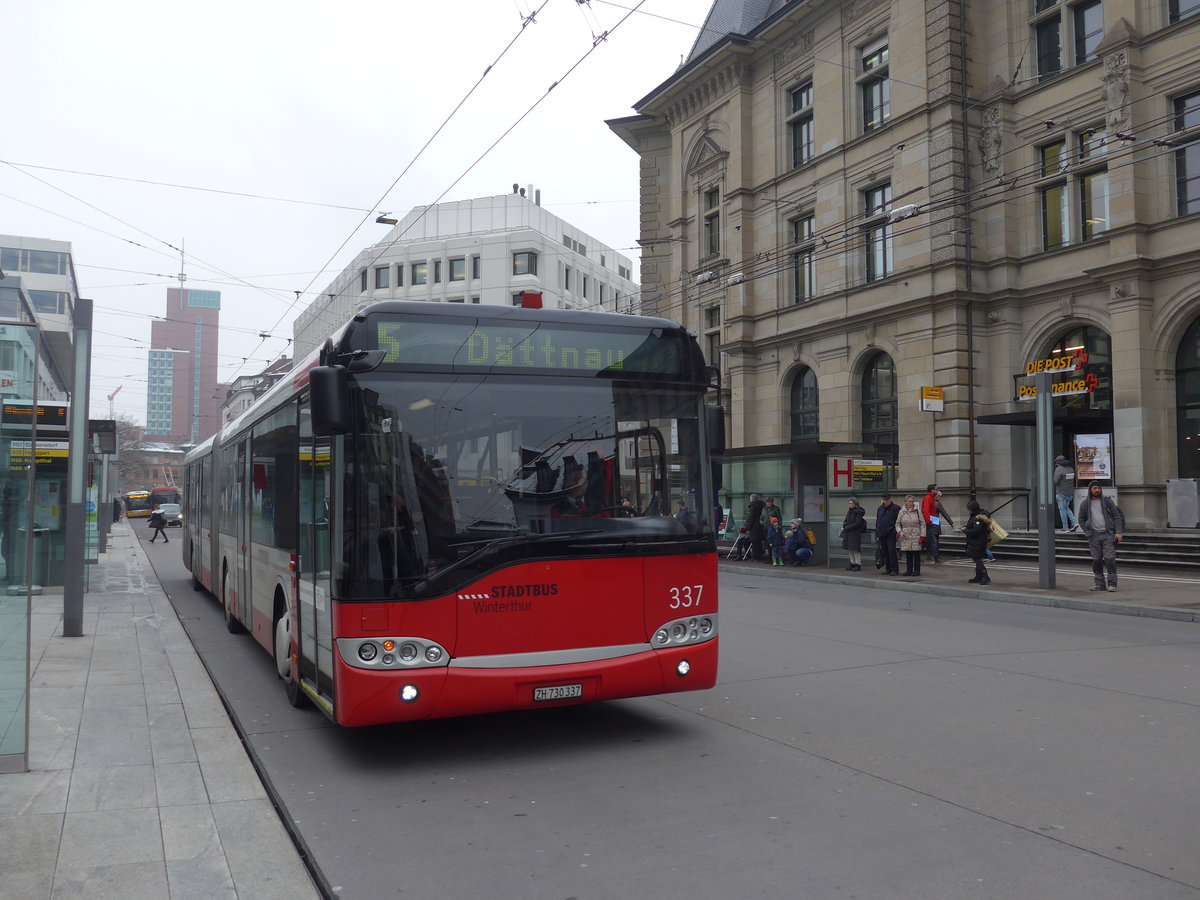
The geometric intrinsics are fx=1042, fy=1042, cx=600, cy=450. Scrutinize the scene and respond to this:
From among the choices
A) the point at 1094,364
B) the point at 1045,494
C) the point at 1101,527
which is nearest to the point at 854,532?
the point at 1045,494

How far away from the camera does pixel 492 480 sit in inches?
239

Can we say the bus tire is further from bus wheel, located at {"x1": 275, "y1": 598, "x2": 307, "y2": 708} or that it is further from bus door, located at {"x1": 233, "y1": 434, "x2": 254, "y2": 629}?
bus door, located at {"x1": 233, "y1": 434, "x2": 254, "y2": 629}

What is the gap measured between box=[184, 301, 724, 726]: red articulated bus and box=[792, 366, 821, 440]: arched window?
27.4 m

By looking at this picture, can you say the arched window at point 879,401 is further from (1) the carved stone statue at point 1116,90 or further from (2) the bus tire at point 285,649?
(2) the bus tire at point 285,649

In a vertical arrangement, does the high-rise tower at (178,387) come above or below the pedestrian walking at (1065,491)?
above

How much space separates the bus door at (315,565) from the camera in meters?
6.34

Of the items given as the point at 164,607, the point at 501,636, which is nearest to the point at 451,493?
the point at 501,636

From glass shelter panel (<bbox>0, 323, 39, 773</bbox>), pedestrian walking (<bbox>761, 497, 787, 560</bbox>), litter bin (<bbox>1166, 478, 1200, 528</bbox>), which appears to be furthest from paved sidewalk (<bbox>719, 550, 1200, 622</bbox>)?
glass shelter panel (<bbox>0, 323, 39, 773</bbox>)

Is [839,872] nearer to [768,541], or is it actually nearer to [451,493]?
[451,493]

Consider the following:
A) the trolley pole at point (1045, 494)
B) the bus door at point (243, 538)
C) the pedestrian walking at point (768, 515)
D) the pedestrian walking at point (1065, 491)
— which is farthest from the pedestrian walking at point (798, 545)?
the bus door at point (243, 538)

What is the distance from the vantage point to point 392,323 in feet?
20.2

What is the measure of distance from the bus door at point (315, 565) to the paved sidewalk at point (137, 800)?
69 cm

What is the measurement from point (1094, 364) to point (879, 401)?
6.75m

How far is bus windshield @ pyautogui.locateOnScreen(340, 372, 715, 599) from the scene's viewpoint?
591cm
